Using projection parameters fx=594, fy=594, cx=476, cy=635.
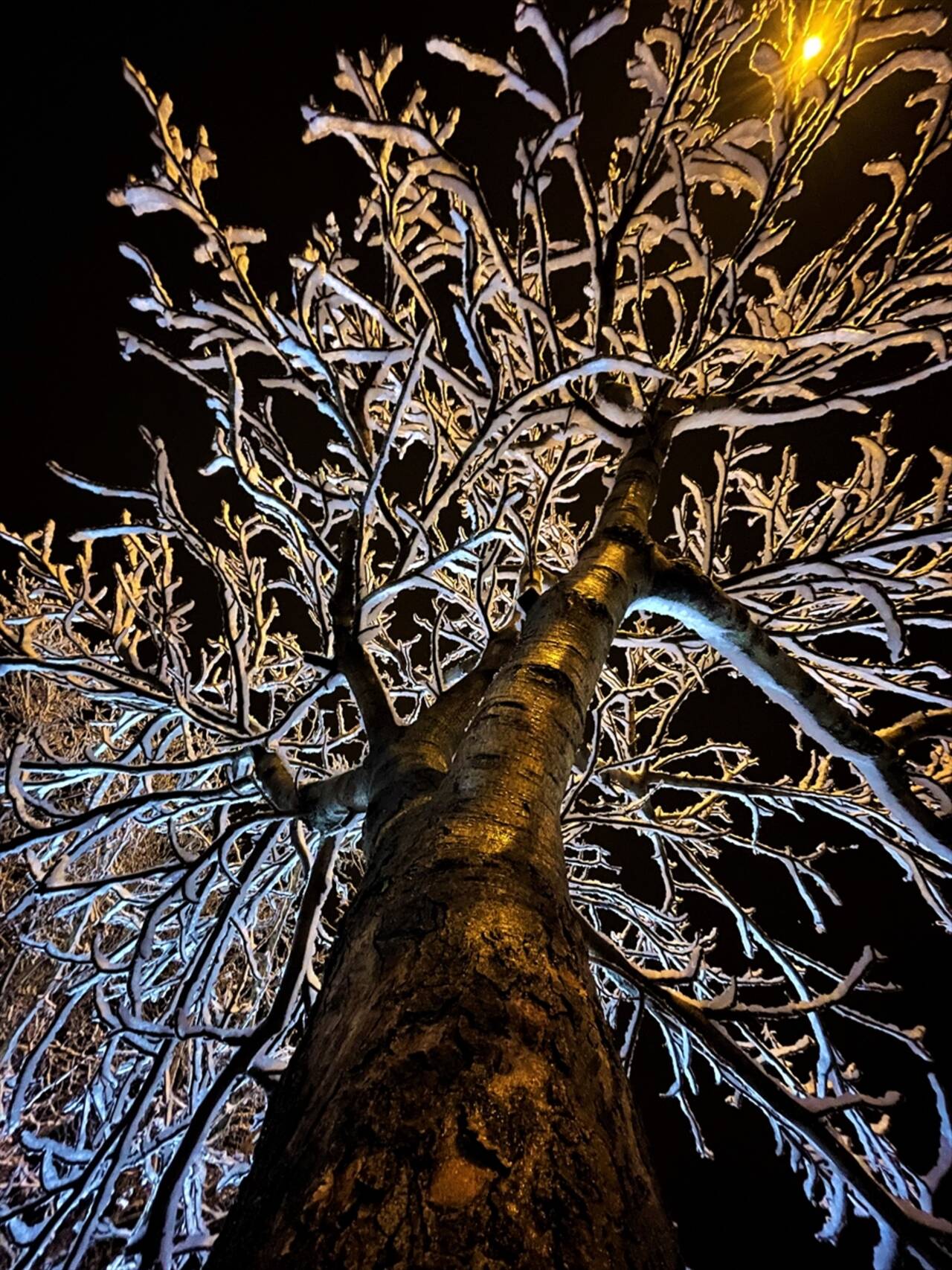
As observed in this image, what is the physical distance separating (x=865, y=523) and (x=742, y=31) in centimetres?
182

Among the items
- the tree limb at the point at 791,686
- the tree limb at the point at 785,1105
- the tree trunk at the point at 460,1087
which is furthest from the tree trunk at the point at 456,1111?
the tree limb at the point at 791,686

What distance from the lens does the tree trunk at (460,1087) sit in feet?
1.67

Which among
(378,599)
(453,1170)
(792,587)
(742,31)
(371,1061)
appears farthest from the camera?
(792,587)

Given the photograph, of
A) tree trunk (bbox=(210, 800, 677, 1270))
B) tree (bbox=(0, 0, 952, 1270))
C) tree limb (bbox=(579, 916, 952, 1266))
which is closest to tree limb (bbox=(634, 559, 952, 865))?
tree (bbox=(0, 0, 952, 1270))

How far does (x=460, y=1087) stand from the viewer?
62 cm

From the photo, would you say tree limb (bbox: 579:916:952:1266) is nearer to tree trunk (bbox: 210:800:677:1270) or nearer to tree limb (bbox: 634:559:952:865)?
tree trunk (bbox: 210:800:677:1270)

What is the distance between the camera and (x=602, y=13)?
1639mm

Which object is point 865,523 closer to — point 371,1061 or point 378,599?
point 378,599

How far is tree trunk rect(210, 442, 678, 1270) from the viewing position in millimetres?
509

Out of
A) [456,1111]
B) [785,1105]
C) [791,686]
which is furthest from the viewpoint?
[791,686]

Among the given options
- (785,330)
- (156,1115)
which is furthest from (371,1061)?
(156,1115)

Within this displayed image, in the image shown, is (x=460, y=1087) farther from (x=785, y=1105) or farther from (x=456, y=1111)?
(x=785, y=1105)

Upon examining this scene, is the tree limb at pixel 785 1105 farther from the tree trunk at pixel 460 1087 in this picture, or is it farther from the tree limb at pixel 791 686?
the tree limb at pixel 791 686

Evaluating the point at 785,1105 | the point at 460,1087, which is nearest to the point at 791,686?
the point at 785,1105
